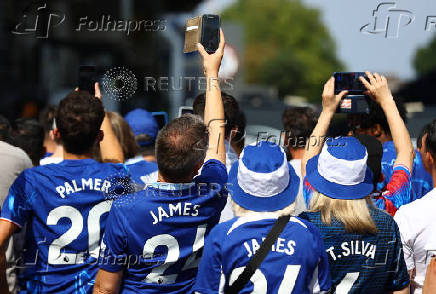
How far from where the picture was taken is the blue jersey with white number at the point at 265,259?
252 centimetres

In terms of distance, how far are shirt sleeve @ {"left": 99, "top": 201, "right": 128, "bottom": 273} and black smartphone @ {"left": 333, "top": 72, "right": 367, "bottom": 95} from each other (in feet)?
4.97

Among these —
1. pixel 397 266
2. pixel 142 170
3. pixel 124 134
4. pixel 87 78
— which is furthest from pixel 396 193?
pixel 124 134

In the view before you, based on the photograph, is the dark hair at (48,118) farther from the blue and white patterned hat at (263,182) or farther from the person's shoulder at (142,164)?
the blue and white patterned hat at (263,182)

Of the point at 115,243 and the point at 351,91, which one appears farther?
the point at 351,91

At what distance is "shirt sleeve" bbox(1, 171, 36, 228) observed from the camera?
3088mm

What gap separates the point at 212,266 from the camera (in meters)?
2.56

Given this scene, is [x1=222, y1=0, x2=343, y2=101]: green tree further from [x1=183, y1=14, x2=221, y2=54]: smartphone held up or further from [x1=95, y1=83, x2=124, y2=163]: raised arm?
[x1=183, y1=14, x2=221, y2=54]: smartphone held up

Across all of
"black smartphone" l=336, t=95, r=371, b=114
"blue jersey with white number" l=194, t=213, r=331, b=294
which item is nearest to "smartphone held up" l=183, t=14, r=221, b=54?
"black smartphone" l=336, t=95, r=371, b=114

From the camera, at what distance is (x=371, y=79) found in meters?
3.52

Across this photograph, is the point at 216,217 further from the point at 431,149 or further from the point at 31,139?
the point at 31,139

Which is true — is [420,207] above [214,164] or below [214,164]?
below

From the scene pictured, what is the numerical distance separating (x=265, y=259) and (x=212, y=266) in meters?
0.23

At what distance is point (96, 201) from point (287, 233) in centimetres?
115

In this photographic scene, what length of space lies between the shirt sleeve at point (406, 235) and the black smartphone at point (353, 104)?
775 mm
